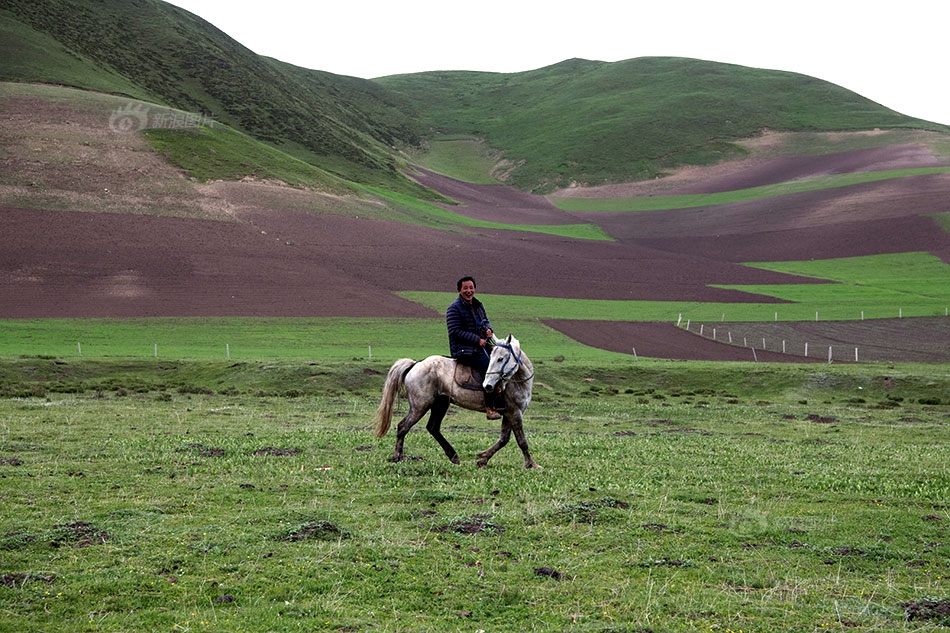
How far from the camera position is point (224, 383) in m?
41.8

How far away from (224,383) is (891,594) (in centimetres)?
3740

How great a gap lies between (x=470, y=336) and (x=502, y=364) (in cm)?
109

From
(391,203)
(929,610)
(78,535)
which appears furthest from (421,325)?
(391,203)

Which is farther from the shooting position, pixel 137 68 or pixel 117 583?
pixel 137 68

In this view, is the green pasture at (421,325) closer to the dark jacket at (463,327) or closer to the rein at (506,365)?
the dark jacket at (463,327)

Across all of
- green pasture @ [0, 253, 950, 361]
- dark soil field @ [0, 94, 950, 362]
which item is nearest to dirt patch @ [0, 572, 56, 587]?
green pasture @ [0, 253, 950, 361]

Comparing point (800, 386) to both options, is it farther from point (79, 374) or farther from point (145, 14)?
point (145, 14)

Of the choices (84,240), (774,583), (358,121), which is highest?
(358,121)

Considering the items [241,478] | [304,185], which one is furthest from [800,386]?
[304,185]

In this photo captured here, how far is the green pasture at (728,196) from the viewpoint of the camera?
13338 centimetres

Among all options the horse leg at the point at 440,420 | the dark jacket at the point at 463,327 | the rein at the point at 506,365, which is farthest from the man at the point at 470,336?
the horse leg at the point at 440,420

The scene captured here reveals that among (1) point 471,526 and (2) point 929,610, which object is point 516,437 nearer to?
(1) point 471,526

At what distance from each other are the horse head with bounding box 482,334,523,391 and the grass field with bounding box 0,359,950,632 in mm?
1910

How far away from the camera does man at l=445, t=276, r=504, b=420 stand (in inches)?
664
